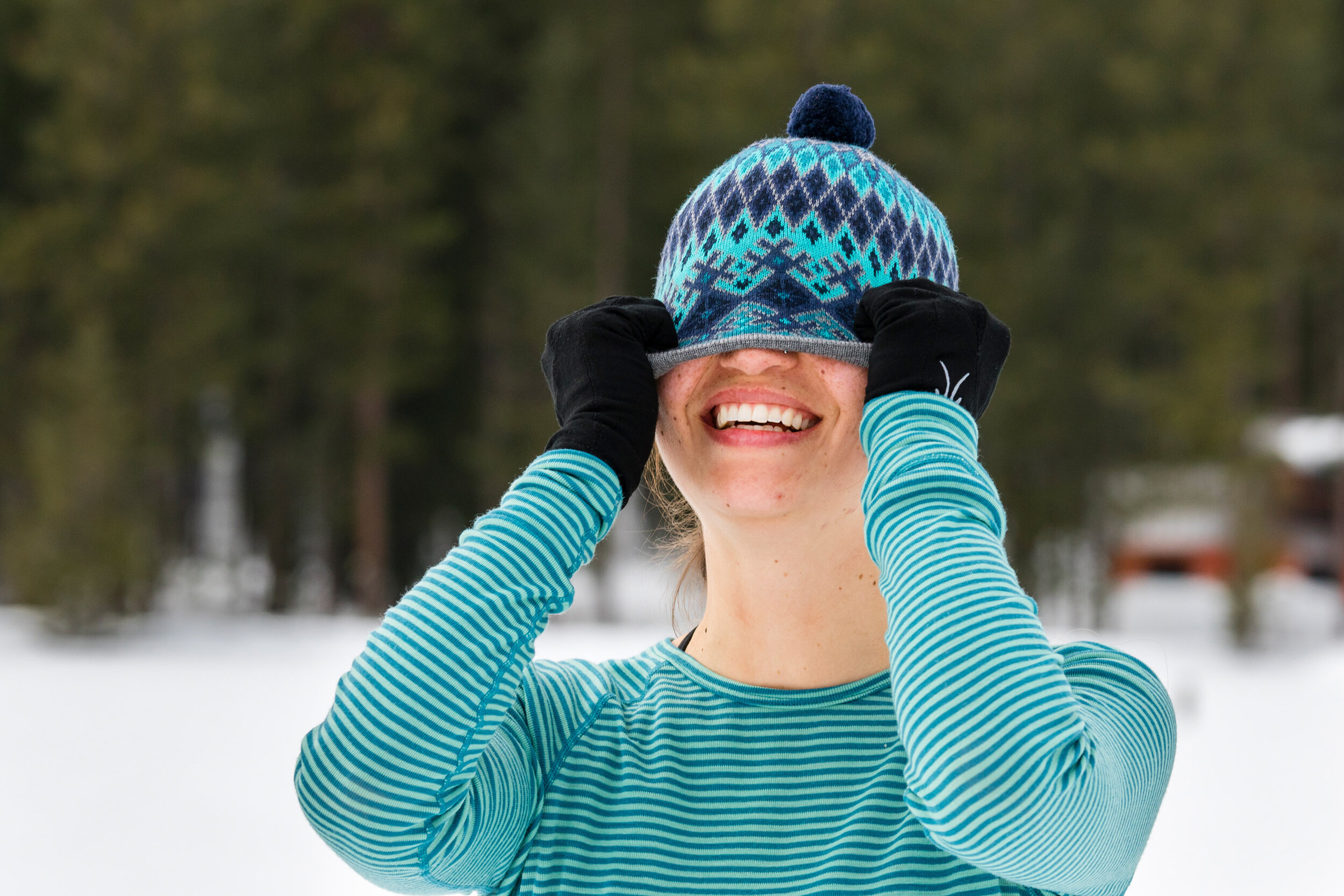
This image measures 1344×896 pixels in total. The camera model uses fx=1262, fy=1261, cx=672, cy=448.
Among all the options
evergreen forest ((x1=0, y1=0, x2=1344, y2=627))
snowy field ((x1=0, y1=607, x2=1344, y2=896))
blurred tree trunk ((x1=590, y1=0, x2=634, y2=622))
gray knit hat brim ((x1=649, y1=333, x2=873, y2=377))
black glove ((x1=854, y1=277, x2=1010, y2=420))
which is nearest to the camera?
black glove ((x1=854, y1=277, x2=1010, y2=420))

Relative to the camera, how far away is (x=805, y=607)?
1.37m

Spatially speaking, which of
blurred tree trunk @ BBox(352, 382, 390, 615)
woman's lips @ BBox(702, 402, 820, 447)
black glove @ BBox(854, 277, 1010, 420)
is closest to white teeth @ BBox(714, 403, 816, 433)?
woman's lips @ BBox(702, 402, 820, 447)

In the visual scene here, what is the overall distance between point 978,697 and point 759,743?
360 millimetres

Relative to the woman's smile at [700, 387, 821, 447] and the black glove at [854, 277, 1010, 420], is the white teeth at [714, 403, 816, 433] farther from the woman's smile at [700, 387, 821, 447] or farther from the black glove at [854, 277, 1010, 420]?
the black glove at [854, 277, 1010, 420]

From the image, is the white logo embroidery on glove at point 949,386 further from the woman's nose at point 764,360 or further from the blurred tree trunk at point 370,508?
the blurred tree trunk at point 370,508

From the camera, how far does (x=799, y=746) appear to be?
51.0 inches

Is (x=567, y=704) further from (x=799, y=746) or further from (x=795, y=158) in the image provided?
(x=795, y=158)

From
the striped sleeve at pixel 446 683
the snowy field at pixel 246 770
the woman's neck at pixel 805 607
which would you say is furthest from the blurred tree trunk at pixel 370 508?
the striped sleeve at pixel 446 683

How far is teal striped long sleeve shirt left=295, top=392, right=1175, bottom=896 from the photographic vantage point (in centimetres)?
101

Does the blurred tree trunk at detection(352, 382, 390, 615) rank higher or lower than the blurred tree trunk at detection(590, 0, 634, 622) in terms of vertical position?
lower

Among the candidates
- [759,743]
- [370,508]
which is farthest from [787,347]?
[370,508]

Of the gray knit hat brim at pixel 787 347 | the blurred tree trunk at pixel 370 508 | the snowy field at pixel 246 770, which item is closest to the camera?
the gray knit hat brim at pixel 787 347

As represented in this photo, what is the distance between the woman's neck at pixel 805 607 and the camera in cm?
135

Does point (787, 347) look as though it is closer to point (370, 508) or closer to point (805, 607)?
point (805, 607)
